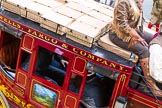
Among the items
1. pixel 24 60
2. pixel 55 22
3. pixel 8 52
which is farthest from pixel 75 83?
pixel 8 52

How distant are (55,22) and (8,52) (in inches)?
47.7

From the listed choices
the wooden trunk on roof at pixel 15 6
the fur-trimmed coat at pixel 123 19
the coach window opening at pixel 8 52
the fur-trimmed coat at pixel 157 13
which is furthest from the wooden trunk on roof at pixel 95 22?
the fur-trimmed coat at pixel 157 13

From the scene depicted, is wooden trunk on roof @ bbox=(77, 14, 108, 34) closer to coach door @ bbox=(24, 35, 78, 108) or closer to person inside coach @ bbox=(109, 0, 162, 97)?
person inside coach @ bbox=(109, 0, 162, 97)

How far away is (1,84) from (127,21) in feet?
7.16

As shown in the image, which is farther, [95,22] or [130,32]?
[95,22]

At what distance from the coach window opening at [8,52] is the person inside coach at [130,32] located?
5.29 feet

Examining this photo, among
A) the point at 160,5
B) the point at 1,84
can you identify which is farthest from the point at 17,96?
the point at 160,5

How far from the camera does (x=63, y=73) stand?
5.45 metres

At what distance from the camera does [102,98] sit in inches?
202

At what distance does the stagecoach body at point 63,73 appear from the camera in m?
4.60

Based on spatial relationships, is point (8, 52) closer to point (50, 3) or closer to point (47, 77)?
point (47, 77)

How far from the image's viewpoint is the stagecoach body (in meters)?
4.60

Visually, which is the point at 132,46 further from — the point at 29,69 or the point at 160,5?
the point at 160,5

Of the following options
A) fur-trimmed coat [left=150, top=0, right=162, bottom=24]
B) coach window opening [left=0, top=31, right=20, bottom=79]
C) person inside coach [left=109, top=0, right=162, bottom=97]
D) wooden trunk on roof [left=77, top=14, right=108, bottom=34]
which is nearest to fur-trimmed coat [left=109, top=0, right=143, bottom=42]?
person inside coach [left=109, top=0, right=162, bottom=97]
